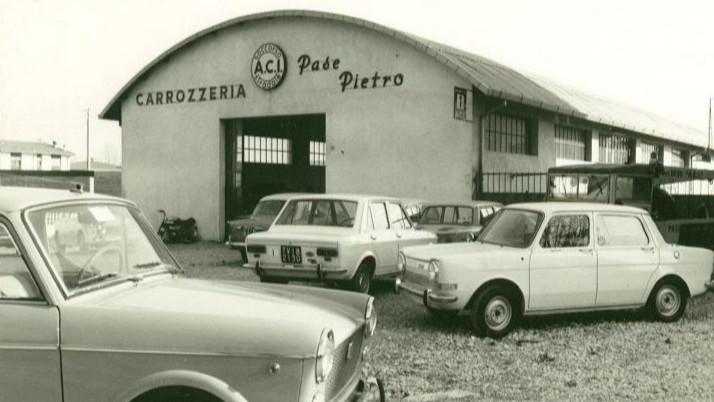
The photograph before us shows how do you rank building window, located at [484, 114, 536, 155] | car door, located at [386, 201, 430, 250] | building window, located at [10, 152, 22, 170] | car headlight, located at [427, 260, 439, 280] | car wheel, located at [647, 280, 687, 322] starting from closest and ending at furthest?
car headlight, located at [427, 260, 439, 280], car wheel, located at [647, 280, 687, 322], car door, located at [386, 201, 430, 250], building window, located at [484, 114, 536, 155], building window, located at [10, 152, 22, 170]

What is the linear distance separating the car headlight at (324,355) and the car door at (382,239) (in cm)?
700

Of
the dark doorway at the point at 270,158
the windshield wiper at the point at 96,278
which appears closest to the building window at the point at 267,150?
the dark doorway at the point at 270,158

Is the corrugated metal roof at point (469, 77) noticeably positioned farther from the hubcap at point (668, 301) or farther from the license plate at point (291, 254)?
the hubcap at point (668, 301)

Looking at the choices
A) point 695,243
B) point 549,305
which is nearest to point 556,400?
point 549,305

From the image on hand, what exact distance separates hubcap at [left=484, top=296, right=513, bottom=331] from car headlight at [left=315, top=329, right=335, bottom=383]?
4617 millimetres

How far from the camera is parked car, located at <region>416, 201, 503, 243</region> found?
1213 centimetres

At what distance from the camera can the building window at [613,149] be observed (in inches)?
990

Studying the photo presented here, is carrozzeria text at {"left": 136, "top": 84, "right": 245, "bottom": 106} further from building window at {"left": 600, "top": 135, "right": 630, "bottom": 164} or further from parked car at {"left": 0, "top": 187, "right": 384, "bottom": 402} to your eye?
parked car at {"left": 0, "top": 187, "right": 384, "bottom": 402}

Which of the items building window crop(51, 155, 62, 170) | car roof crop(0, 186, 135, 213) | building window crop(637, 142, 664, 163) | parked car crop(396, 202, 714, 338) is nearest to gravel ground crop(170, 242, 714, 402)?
parked car crop(396, 202, 714, 338)

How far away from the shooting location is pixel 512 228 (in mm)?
8438

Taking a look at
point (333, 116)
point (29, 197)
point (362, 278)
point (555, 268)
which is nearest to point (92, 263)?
point (29, 197)

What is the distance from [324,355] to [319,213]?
7.41 metres

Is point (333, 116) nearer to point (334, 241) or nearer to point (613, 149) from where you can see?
point (334, 241)

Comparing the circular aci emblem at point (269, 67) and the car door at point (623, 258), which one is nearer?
the car door at point (623, 258)
